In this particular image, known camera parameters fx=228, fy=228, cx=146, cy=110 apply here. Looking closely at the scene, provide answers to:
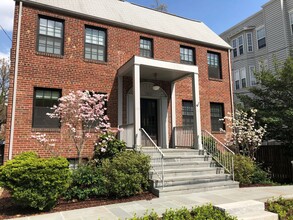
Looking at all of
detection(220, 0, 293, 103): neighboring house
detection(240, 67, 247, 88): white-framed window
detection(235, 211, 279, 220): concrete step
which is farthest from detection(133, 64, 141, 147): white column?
detection(240, 67, 247, 88): white-framed window

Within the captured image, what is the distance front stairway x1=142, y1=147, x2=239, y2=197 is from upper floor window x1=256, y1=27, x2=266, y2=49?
14.6 m

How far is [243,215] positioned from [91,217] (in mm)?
3049

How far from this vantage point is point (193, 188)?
681cm

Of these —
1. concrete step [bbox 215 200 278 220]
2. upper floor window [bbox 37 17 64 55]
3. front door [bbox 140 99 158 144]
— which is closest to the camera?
concrete step [bbox 215 200 278 220]

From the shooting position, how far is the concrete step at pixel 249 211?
4402 mm

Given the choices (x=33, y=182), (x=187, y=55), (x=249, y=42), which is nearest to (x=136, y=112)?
(x=33, y=182)

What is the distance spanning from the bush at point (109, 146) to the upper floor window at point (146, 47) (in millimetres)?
4524

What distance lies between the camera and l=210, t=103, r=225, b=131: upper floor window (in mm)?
12102

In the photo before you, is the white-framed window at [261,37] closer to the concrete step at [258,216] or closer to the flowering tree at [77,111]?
the flowering tree at [77,111]

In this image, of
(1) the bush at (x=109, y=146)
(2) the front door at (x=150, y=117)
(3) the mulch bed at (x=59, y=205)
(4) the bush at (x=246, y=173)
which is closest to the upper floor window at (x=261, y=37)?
(2) the front door at (x=150, y=117)

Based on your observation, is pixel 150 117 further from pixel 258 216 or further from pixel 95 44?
pixel 258 216

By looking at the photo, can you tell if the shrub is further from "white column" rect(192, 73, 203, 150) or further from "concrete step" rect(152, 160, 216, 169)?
"white column" rect(192, 73, 203, 150)

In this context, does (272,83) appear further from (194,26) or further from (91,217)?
(91,217)

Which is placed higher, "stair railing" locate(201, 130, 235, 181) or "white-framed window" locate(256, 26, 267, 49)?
→ "white-framed window" locate(256, 26, 267, 49)
